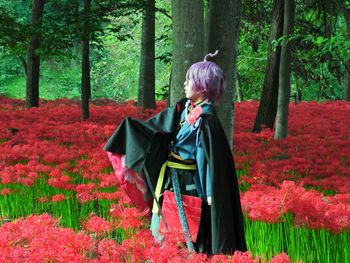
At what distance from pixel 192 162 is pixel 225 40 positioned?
2.71 metres

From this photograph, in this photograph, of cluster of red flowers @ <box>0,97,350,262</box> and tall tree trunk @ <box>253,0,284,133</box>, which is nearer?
cluster of red flowers @ <box>0,97,350,262</box>

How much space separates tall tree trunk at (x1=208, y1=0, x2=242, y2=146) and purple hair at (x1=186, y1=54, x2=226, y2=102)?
7.73 ft

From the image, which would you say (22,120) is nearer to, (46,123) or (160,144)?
(46,123)

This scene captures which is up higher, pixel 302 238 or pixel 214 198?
pixel 214 198

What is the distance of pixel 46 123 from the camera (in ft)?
39.4

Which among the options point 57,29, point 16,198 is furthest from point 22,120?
point 16,198

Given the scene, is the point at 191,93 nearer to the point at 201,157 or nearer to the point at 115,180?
the point at 201,157

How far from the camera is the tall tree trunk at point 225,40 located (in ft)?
20.4

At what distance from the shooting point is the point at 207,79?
12.5ft

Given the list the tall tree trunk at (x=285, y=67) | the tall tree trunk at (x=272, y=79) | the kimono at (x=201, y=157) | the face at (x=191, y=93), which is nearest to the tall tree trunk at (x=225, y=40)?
the kimono at (x=201, y=157)

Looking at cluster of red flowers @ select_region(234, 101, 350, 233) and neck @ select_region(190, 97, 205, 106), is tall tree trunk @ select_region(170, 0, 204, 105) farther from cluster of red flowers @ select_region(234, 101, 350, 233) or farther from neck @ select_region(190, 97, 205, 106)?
neck @ select_region(190, 97, 205, 106)

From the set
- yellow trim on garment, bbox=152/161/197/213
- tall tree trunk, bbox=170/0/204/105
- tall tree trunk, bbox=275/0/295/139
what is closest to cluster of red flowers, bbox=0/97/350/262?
yellow trim on garment, bbox=152/161/197/213

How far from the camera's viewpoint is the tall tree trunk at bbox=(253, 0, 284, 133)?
11484 millimetres

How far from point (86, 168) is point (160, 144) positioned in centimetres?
360
